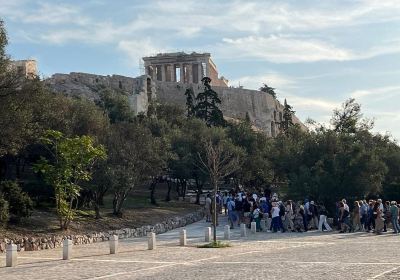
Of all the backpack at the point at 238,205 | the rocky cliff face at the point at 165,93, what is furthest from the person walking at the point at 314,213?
the rocky cliff face at the point at 165,93

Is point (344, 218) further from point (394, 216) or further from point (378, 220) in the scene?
point (394, 216)

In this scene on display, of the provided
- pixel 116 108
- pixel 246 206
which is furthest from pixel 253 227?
pixel 116 108

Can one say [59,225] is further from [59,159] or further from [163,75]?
[163,75]

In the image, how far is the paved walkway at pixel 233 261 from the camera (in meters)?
14.1

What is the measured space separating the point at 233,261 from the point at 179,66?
120767mm

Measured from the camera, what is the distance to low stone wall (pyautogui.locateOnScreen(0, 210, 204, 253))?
74.6ft

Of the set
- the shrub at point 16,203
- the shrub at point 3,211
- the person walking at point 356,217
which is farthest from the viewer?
the person walking at point 356,217

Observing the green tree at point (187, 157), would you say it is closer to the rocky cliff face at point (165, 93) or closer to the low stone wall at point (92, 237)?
the low stone wall at point (92, 237)

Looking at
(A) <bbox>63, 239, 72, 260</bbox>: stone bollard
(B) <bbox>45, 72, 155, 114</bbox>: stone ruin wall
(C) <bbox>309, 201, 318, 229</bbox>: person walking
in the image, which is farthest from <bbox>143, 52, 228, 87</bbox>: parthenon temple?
(A) <bbox>63, 239, 72, 260</bbox>: stone bollard

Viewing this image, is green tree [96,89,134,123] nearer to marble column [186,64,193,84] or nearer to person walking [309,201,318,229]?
person walking [309,201,318,229]

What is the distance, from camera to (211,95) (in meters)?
77.8

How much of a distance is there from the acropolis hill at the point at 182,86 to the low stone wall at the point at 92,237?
237 feet

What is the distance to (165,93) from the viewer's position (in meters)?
120

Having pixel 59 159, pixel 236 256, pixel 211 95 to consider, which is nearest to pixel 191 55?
pixel 211 95
